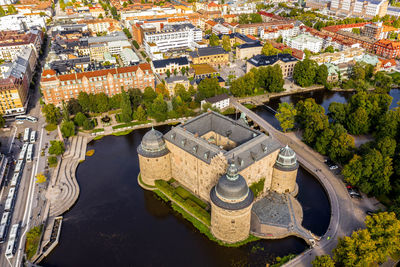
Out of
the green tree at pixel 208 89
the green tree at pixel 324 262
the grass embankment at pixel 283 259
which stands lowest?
the grass embankment at pixel 283 259

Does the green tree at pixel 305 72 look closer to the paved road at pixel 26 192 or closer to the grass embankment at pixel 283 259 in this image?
the grass embankment at pixel 283 259

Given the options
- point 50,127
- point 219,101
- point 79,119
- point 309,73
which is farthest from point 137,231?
point 309,73

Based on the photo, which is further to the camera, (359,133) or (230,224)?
(359,133)

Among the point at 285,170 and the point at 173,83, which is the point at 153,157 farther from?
the point at 173,83

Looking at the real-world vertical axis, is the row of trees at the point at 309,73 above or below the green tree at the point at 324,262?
above

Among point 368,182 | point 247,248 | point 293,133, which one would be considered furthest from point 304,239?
point 293,133

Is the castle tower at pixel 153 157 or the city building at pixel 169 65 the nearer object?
the castle tower at pixel 153 157

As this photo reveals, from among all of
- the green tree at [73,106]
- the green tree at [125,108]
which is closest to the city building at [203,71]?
the green tree at [125,108]

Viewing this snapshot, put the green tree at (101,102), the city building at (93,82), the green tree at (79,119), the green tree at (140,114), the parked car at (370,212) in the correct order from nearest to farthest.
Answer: the parked car at (370,212), the green tree at (79,119), the green tree at (140,114), the green tree at (101,102), the city building at (93,82)
